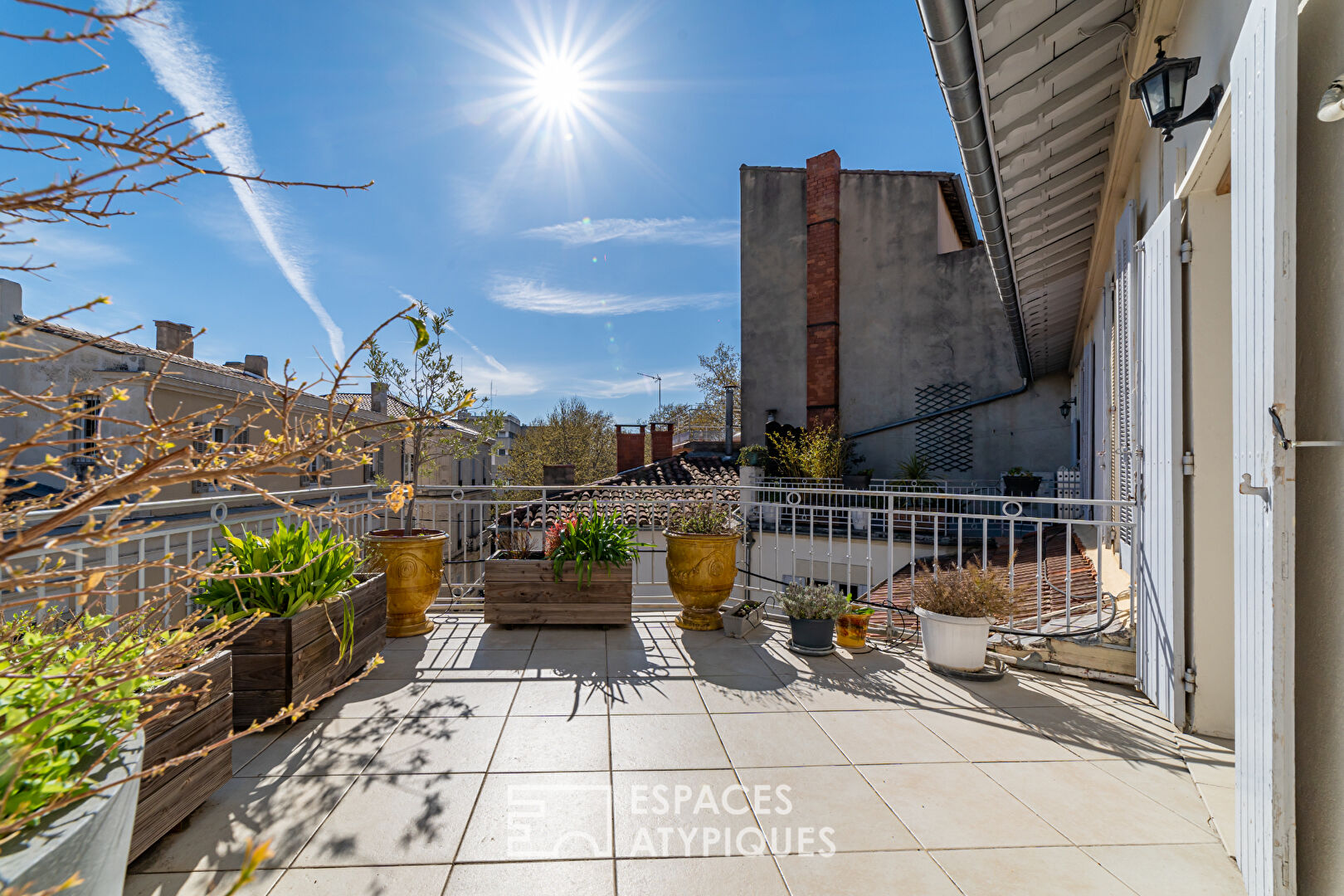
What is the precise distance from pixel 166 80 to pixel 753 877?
326 centimetres

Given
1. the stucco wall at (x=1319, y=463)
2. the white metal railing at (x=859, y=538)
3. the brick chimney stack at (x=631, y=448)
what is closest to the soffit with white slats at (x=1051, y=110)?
the stucco wall at (x=1319, y=463)

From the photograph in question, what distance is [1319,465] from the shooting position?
143cm

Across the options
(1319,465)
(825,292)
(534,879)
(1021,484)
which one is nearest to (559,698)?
(534,879)

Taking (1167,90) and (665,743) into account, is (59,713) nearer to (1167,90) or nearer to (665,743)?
(665,743)

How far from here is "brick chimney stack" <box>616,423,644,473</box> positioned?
1573 centimetres

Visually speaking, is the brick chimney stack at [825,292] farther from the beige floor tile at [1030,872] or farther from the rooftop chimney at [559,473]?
the beige floor tile at [1030,872]

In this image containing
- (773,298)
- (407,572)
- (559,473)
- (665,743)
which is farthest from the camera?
(773,298)

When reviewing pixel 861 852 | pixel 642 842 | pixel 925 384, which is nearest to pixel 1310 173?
pixel 861 852

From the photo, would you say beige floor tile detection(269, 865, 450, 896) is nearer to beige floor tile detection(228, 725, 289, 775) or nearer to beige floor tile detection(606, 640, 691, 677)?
beige floor tile detection(228, 725, 289, 775)

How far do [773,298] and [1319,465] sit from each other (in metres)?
12.5

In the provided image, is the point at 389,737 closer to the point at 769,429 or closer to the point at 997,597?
the point at 997,597

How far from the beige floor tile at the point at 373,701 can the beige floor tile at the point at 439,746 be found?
166 mm

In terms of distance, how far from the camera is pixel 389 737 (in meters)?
2.46

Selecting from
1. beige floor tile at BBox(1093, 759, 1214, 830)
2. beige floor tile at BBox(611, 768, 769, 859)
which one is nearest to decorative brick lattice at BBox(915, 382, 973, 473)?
beige floor tile at BBox(1093, 759, 1214, 830)
